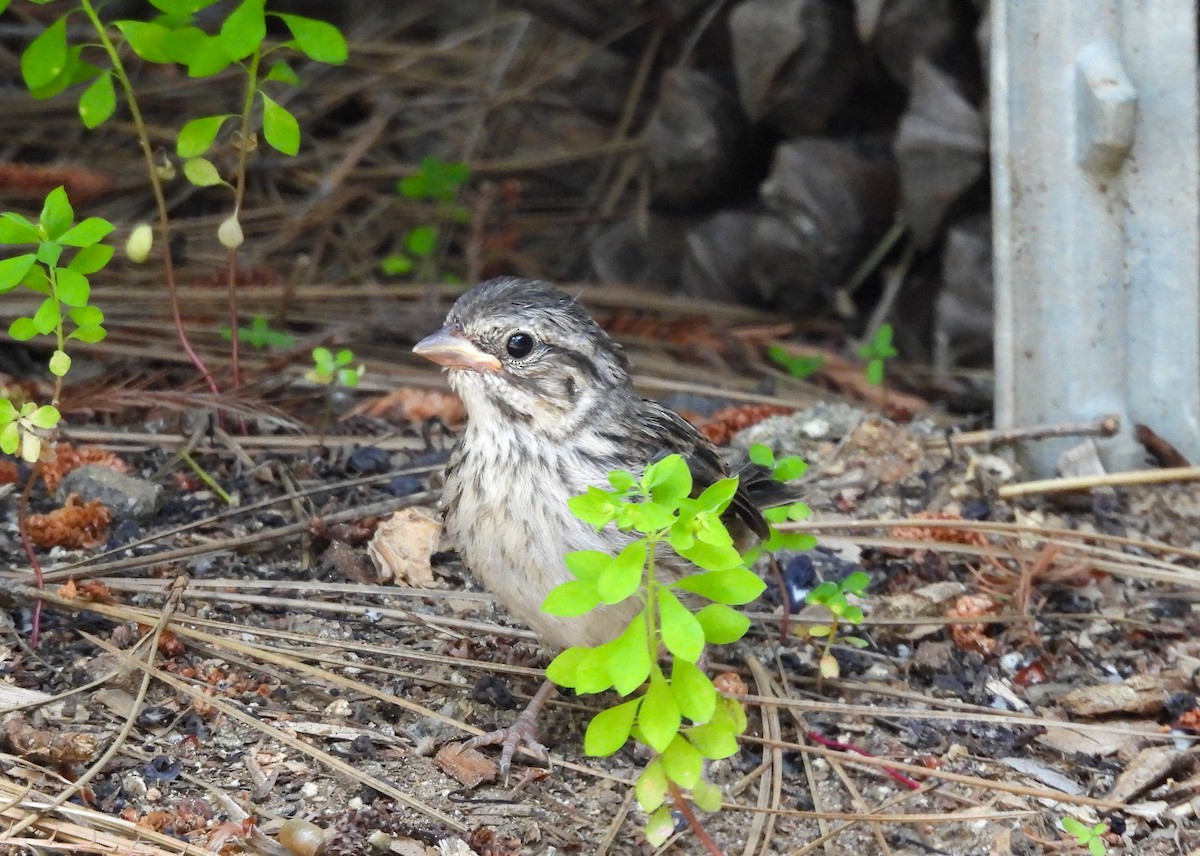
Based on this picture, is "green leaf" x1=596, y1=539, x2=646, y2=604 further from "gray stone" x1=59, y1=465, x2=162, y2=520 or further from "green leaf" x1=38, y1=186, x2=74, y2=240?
"gray stone" x1=59, y1=465, x2=162, y2=520

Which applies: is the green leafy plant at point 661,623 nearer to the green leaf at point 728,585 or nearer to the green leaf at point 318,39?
the green leaf at point 728,585

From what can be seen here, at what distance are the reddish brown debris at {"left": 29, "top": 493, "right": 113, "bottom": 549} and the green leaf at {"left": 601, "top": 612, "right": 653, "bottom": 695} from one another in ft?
6.12

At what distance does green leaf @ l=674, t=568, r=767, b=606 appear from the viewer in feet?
8.61

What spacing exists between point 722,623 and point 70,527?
77.6 inches

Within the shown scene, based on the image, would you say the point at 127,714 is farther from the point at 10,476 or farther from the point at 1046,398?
the point at 1046,398

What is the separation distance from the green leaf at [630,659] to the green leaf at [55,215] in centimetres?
157

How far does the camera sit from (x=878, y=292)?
624cm

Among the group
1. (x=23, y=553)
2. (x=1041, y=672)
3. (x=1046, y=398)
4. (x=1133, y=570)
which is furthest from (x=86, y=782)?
(x=1046, y=398)

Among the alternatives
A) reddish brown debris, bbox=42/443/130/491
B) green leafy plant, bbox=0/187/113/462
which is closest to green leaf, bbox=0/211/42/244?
green leafy plant, bbox=0/187/113/462

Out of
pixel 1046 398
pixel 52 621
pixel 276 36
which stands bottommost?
pixel 1046 398

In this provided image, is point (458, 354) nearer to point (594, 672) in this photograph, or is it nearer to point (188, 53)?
point (188, 53)

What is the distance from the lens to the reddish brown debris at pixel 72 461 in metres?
4.05

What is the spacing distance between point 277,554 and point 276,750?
36.3 inches

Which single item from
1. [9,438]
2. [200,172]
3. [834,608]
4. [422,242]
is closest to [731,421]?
[834,608]
